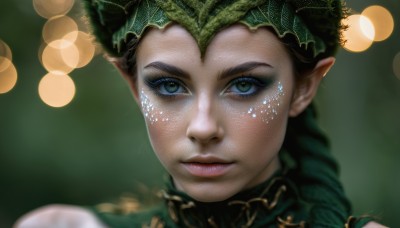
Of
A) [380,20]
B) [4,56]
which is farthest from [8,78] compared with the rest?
[380,20]

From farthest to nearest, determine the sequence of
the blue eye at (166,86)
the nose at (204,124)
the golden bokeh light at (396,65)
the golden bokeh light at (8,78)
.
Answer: the golden bokeh light at (8,78)
the golden bokeh light at (396,65)
the blue eye at (166,86)
the nose at (204,124)

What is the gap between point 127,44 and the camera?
198 centimetres

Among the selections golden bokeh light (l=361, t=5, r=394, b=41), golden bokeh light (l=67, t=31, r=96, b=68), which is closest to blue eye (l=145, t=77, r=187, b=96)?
golden bokeh light (l=361, t=5, r=394, b=41)

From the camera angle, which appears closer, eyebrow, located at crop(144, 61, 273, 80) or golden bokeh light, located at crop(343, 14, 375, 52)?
eyebrow, located at crop(144, 61, 273, 80)

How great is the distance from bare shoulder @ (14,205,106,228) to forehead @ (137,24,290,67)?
0.81 meters

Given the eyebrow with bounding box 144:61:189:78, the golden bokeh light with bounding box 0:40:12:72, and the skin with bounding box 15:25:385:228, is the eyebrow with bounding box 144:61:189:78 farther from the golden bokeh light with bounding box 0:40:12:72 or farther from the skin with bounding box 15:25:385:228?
the golden bokeh light with bounding box 0:40:12:72

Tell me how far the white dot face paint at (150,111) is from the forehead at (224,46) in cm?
15

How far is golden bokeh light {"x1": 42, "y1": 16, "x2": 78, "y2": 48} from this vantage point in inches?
199

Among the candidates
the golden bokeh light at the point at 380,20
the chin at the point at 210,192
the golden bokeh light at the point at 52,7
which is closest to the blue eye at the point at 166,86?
the chin at the point at 210,192

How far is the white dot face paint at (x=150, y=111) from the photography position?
6.17 feet

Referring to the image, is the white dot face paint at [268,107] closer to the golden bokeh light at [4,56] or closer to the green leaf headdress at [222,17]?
the green leaf headdress at [222,17]

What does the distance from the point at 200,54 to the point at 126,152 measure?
3.59 m

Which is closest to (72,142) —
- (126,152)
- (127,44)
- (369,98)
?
(126,152)

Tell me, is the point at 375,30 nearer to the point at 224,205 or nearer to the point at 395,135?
the point at 395,135
